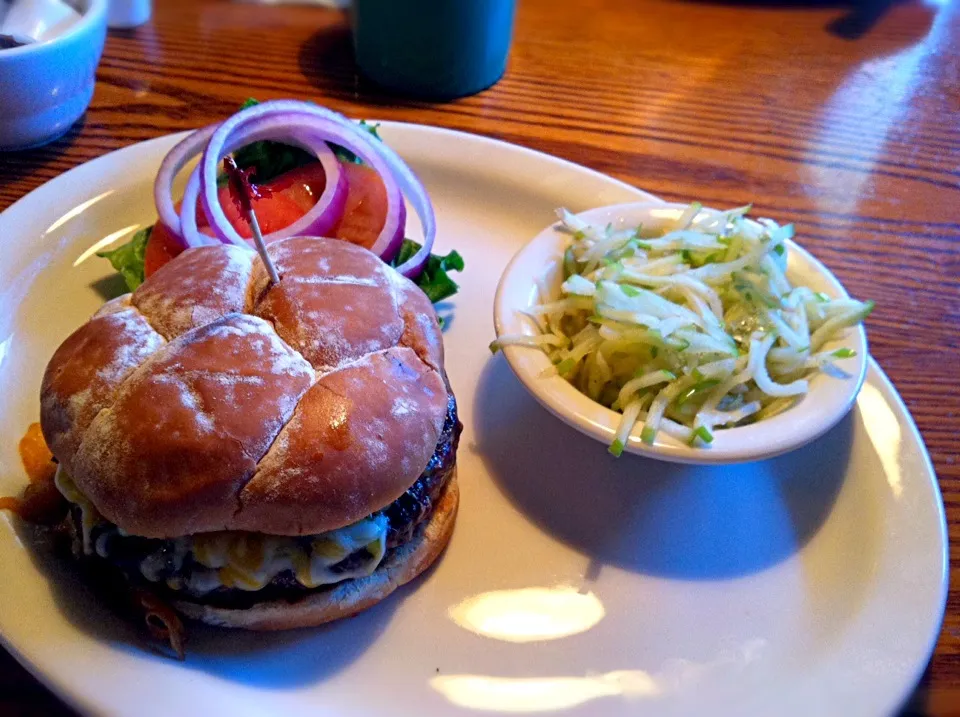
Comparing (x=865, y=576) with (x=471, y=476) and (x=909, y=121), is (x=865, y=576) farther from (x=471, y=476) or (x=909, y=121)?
(x=909, y=121)

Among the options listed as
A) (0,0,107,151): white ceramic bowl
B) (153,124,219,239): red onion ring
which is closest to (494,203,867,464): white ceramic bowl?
(153,124,219,239): red onion ring

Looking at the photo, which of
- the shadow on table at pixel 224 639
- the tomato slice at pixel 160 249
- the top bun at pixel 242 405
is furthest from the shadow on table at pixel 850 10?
the shadow on table at pixel 224 639

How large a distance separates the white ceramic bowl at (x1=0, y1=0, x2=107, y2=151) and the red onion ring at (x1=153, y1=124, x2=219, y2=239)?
383mm

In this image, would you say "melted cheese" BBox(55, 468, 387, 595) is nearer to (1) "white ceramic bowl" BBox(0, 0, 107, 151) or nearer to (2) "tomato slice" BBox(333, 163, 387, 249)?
(2) "tomato slice" BBox(333, 163, 387, 249)

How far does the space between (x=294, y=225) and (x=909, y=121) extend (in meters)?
2.61

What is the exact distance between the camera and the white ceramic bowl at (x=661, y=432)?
1.41m

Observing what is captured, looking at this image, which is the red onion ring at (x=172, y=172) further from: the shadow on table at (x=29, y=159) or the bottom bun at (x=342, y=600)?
the bottom bun at (x=342, y=600)

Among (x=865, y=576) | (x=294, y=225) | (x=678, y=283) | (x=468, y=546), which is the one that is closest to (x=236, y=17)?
(x=294, y=225)

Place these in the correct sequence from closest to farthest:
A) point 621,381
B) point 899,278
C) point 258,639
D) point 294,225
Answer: point 258,639 < point 621,381 < point 294,225 < point 899,278

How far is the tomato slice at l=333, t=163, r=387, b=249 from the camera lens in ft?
6.53

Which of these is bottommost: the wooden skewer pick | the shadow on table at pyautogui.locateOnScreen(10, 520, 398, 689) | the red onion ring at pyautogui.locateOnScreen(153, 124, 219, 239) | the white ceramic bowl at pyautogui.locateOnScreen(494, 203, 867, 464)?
the shadow on table at pyautogui.locateOnScreen(10, 520, 398, 689)

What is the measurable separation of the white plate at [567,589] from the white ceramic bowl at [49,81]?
0.95ft

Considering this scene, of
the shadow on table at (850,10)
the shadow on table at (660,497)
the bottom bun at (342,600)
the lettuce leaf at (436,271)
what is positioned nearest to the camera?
the bottom bun at (342,600)

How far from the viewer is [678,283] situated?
5.44 feet
